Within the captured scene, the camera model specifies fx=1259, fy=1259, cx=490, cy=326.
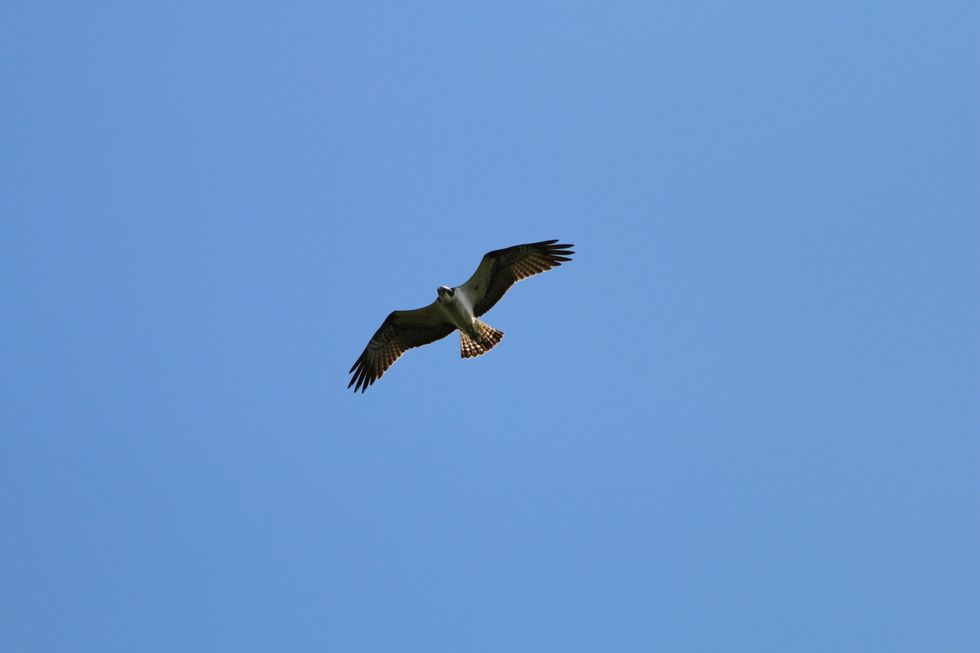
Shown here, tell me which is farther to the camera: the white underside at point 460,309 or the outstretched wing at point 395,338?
the outstretched wing at point 395,338

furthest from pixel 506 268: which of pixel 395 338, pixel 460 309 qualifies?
pixel 395 338

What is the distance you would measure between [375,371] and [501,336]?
2.23m

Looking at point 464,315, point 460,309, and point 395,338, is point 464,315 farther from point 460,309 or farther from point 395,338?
point 395,338

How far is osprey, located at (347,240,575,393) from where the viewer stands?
18812mm

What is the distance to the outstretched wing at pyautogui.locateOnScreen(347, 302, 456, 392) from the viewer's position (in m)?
19.5

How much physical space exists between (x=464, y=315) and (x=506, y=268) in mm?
953

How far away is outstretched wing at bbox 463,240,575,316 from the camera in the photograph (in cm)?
1877

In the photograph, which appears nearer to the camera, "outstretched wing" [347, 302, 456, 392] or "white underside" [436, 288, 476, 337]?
"white underside" [436, 288, 476, 337]

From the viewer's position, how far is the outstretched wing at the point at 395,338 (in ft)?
64.1

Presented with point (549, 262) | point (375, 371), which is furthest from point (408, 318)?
point (549, 262)

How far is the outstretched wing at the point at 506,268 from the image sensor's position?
18.8 metres

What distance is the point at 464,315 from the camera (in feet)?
62.0

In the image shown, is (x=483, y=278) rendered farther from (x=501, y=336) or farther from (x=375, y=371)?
(x=375, y=371)

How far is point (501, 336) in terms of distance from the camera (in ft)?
63.4
